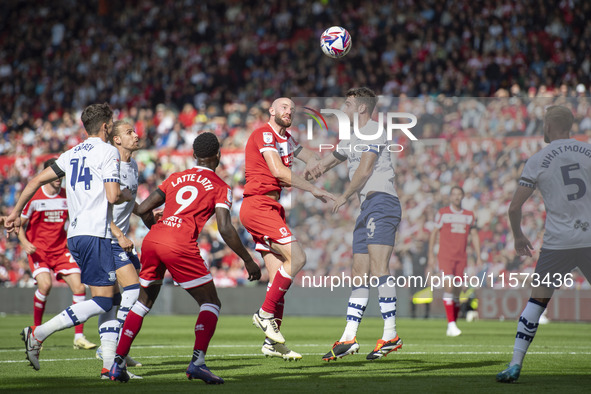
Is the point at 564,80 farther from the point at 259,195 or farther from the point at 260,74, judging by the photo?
the point at 259,195

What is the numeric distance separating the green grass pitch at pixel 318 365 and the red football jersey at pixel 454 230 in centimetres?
154

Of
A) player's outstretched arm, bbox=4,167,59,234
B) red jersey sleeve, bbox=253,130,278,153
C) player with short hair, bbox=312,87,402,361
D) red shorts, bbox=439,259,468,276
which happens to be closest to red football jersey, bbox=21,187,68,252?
red jersey sleeve, bbox=253,130,278,153

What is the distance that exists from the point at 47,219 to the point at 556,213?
768cm

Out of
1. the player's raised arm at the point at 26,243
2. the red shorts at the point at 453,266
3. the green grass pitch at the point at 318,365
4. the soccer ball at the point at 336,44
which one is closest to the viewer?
the green grass pitch at the point at 318,365

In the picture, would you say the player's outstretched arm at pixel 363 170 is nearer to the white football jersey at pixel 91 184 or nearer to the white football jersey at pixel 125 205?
the white football jersey at pixel 125 205

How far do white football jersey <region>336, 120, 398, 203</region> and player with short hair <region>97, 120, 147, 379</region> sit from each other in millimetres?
2401

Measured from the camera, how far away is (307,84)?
25391 mm

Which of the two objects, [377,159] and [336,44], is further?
[336,44]

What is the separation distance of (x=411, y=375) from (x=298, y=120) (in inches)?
402

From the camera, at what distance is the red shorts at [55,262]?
11984 millimetres

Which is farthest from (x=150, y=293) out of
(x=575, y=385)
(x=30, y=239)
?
(x=30, y=239)

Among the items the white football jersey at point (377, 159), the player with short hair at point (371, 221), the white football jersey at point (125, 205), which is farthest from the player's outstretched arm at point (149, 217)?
the white football jersey at point (377, 159)

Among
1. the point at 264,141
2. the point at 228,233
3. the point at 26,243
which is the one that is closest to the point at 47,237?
the point at 26,243

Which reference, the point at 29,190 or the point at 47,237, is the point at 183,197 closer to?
the point at 29,190
